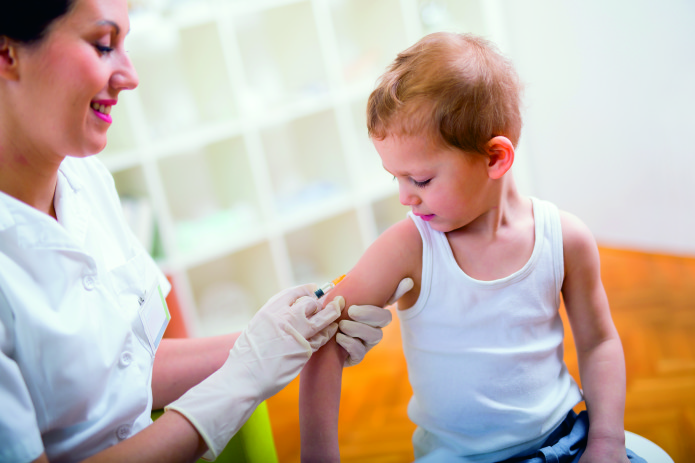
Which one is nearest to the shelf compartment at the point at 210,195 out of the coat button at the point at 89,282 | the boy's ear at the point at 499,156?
the coat button at the point at 89,282

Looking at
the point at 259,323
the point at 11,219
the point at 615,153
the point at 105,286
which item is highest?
the point at 11,219

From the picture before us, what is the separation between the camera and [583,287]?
3.32 feet

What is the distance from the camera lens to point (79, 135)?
853 mm

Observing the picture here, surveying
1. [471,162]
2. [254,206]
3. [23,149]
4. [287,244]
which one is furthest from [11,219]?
[287,244]

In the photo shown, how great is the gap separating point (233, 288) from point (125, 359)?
193cm

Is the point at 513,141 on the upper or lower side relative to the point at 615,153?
upper

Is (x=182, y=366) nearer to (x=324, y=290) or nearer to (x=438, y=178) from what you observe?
(x=324, y=290)

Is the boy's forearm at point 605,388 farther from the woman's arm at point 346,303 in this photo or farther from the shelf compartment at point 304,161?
the shelf compartment at point 304,161

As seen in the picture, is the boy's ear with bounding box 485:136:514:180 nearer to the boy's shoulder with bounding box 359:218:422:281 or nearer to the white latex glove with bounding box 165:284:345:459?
the boy's shoulder with bounding box 359:218:422:281

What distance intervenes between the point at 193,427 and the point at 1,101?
0.58m

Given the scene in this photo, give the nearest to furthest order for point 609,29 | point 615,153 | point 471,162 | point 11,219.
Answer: point 11,219
point 471,162
point 609,29
point 615,153

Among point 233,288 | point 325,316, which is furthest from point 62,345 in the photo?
point 233,288

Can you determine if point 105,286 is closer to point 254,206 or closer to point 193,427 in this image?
point 193,427

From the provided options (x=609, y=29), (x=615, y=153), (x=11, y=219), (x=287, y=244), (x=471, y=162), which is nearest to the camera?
(x=11, y=219)
